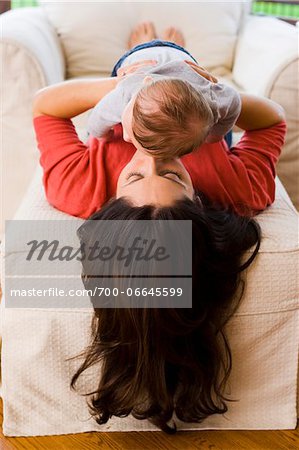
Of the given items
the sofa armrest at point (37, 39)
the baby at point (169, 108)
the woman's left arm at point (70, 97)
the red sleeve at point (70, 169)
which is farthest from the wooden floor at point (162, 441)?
the sofa armrest at point (37, 39)

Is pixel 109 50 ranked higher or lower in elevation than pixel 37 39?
lower

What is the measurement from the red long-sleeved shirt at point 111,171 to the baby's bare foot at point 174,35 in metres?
0.96

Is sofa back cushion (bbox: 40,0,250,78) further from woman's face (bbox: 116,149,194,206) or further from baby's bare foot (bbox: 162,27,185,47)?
woman's face (bbox: 116,149,194,206)

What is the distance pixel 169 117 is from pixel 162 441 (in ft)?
2.25

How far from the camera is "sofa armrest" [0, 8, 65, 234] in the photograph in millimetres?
1836

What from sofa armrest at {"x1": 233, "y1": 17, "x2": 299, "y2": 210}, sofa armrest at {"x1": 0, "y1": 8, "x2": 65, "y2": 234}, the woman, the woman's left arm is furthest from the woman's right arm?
sofa armrest at {"x1": 0, "y1": 8, "x2": 65, "y2": 234}

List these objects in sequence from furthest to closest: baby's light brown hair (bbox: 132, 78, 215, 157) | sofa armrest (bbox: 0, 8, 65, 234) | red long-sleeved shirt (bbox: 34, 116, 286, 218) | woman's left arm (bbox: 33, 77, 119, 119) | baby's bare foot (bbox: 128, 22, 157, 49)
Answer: baby's bare foot (bbox: 128, 22, 157, 49) → sofa armrest (bbox: 0, 8, 65, 234) → woman's left arm (bbox: 33, 77, 119, 119) → red long-sleeved shirt (bbox: 34, 116, 286, 218) → baby's light brown hair (bbox: 132, 78, 215, 157)

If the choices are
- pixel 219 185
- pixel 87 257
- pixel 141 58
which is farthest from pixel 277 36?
pixel 87 257

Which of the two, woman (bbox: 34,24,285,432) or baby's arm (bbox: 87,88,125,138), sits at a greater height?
baby's arm (bbox: 87,88,125,138)

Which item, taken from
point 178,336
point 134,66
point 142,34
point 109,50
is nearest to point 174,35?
point 142,34

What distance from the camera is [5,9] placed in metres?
2.96

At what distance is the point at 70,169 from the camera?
1.41 m

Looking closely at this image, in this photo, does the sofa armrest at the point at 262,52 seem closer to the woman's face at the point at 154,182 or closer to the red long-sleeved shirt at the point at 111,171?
the red long-sleeved shirt at the point at 111,171

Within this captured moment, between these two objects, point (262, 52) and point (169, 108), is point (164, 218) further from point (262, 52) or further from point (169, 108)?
point (262, 52)
